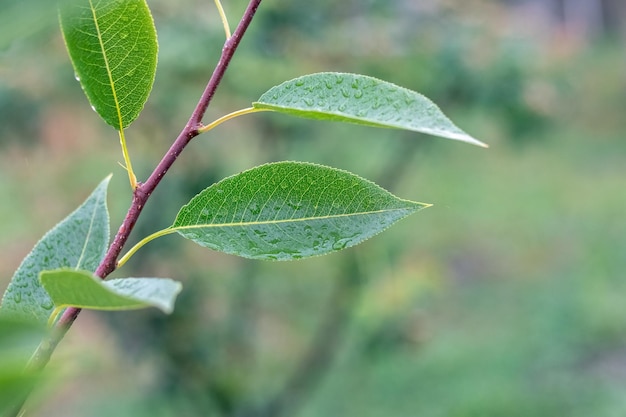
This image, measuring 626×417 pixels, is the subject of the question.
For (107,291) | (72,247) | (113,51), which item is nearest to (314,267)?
(72,247)

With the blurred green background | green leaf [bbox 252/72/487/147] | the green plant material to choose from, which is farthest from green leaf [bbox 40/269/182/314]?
the blurred green background

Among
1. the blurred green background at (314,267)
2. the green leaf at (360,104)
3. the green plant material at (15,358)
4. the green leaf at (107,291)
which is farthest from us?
the blurred green background at (314,267)

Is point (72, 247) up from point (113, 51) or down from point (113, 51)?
down

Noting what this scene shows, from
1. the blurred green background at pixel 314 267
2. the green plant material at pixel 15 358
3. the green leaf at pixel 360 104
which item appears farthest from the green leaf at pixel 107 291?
the blurred green background at pixel 314 267

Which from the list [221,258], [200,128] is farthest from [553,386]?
[200,128]

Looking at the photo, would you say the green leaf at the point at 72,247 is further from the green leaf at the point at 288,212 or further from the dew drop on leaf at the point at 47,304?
the green leaf at the point at 288,212

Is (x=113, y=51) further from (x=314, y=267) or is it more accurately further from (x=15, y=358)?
(x=314, y=267)
